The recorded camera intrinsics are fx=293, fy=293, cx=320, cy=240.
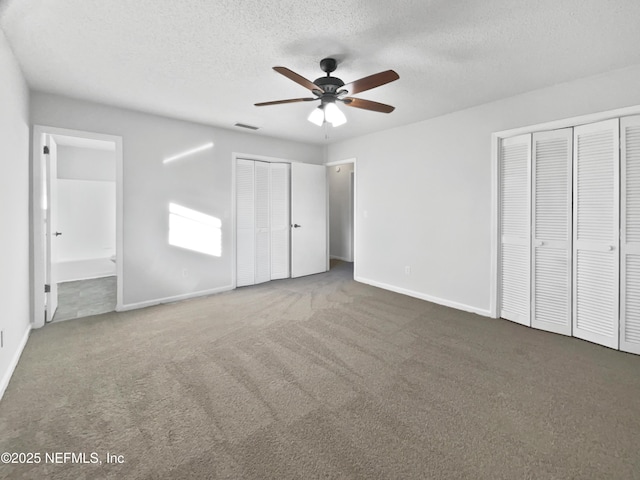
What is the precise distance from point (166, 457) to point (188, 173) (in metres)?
3.62

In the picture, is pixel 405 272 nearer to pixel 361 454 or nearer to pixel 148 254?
pixel 361 454

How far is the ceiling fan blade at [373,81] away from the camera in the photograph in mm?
2053

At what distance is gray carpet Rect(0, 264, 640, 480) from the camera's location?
4.86ft

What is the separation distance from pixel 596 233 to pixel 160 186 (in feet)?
16.5

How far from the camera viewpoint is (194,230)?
171 inches

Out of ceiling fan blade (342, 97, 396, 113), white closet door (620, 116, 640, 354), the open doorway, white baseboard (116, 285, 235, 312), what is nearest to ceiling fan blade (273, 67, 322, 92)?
ceiling fan blade (342, 97, 396, 113)

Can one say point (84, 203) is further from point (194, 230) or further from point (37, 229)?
point (194, 230)

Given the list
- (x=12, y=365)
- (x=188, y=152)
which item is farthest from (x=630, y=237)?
(x=12, y=365)

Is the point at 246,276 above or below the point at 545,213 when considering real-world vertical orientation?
below

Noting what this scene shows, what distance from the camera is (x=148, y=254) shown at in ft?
12.9

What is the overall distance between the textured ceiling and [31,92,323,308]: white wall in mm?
285

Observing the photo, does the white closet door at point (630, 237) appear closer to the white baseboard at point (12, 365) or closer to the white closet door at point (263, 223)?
the white closet door at point (263, 223)

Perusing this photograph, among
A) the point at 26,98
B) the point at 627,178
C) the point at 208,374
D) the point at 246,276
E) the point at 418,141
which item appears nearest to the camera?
the point at 208,374

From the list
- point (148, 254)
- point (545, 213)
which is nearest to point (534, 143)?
point (545, 213)
